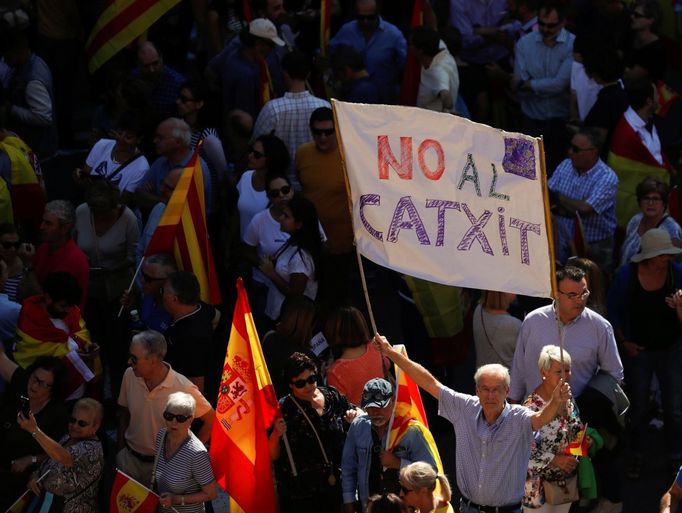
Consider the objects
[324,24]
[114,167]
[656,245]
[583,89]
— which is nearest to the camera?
[656,245]

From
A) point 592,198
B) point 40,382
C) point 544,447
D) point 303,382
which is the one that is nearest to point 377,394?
point 303,382

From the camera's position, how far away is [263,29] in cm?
1284

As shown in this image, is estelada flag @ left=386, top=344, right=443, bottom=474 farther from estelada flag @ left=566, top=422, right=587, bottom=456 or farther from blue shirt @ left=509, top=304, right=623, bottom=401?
blue shirt @ left=509, top=304, right=623, bottom=401

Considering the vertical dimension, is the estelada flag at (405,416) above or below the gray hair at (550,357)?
below

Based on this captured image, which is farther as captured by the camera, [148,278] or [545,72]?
[545,72]

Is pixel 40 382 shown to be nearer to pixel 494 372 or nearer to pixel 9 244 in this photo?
pixel 9 244

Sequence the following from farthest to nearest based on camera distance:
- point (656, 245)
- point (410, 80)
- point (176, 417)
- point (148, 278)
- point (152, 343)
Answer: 1. point (410, 80)
2. point (148, 278)
3. point (656, 245)
4. point (152, 343)
5. point (176, 417)

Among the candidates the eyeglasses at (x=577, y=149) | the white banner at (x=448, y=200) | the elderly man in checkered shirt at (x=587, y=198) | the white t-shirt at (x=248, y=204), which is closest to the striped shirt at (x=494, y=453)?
the white banner at (x=448, y=200)

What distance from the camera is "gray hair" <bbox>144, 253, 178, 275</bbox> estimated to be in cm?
1017

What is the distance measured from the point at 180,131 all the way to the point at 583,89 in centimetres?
365

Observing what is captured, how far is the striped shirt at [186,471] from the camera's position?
8.53m

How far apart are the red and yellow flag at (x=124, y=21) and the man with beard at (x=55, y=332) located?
392cm

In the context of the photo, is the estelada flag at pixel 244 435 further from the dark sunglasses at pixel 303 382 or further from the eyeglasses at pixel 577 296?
the eyeglasses at pixel 577 296

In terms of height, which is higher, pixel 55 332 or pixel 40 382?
pixel 40 382
